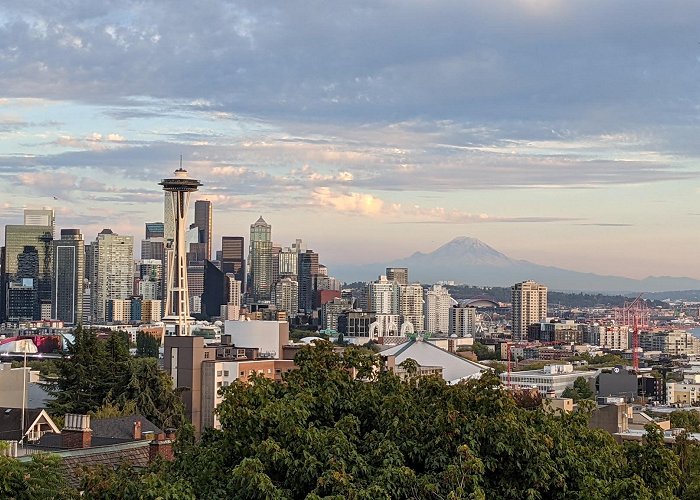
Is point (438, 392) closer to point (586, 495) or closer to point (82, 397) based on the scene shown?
point (586, 495)

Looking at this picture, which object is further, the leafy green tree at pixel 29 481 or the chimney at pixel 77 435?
the chimney at pixel 77 435

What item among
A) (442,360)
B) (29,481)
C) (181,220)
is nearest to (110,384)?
(29,481)

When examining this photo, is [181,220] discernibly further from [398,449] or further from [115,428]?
[398,449]

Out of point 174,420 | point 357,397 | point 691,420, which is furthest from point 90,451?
point 691,420

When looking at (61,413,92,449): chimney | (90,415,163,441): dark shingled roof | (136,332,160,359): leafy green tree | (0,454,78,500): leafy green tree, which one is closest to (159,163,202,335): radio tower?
(136,332,160,359): leafy green tree

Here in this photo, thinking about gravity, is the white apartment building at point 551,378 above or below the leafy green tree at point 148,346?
below

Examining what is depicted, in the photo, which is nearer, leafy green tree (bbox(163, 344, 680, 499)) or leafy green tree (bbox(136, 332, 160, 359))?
leafy green tree (bbox(163, 344, 680, 499))

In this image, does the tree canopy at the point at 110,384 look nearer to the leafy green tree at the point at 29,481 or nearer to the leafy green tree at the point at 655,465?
the leafy green tree at the point at 29,481

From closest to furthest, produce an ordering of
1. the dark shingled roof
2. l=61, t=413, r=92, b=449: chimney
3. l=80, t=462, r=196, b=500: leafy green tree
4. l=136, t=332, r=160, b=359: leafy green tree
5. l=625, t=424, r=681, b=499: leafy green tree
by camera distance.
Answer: l=80, t=462, r=196, b=500: leafy green tree → l=625, t=424, r=681, b=499: leafy green tree → l=61, t=413, r=92, b=449: chimney → the dark shingled roof → l=136, t=332, r=160, b=359: leafy green tree

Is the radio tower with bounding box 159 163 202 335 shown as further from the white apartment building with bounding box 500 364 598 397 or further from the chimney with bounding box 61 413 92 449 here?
the chimney with bounding box 61 413 92 449

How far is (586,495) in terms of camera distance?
51.3 feet

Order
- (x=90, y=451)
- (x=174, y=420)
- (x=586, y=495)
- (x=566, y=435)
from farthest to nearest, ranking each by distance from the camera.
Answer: (x=174, y=420), (x=90, y=451), (x=566, y=435), (x=586, y=495)

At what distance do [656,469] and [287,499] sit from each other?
5233 millimetres

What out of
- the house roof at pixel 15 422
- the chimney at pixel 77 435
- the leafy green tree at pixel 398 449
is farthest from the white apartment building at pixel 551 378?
the leafy green tree at pixel 398 449
